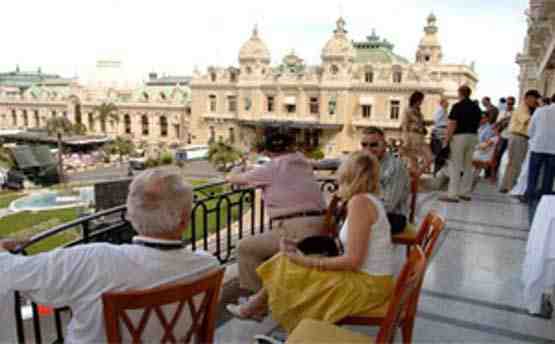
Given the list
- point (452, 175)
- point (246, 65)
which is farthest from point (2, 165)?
point (452, 175)

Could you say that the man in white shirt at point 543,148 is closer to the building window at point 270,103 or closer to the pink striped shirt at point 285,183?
the pink striped shirt at point 285,183

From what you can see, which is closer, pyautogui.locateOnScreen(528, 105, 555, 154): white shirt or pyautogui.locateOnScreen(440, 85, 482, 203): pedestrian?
pyautogui.locateOnScreen(528, 105, 555, 154): white shirt

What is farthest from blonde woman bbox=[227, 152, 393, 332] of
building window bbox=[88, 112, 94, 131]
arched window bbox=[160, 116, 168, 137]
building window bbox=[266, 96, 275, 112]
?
building window bbox=[88, 112, 94, 131]

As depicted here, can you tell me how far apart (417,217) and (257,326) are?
11.7ft

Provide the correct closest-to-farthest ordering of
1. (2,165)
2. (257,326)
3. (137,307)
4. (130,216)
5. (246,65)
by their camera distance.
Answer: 1. (137,307)
2. (130,216)
3. (257,326)
4. (2,165)
5. (246,65)

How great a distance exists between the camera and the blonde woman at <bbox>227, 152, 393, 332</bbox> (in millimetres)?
2377

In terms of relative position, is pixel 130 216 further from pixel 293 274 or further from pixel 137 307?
pixel 293 274

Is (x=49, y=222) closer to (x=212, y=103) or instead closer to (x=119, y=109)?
(x=212, y=103)

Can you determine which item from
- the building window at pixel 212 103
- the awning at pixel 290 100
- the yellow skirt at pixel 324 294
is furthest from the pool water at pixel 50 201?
the building window at pixel 212 103

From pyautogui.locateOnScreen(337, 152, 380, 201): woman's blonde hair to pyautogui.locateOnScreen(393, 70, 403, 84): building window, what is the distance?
35.9 metres

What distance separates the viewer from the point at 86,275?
1.70 metres

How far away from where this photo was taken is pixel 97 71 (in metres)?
67.6

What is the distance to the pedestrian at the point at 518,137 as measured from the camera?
6707 mm

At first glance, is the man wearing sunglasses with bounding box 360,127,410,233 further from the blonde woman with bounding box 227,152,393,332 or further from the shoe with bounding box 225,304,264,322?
the shoe with bounding box 225,304,264,322
